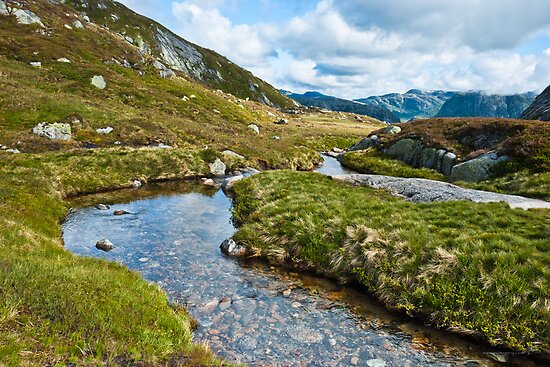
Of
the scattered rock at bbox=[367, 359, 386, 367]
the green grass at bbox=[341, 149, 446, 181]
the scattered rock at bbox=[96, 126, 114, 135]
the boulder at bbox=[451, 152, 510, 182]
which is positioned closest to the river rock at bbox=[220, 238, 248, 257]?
the scattered rock at bbox=[367, 359, 386, 367]

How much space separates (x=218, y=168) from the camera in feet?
135

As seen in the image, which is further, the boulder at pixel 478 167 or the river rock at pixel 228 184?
the boulder at pixel 478 167

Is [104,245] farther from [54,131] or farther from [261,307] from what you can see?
[54,131]

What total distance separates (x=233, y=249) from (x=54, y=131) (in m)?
37.6

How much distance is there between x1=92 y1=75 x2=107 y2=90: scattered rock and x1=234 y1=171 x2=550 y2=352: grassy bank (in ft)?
195

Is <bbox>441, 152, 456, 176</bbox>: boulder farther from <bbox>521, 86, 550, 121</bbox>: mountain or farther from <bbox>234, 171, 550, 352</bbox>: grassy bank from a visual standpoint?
<bbox>521, 86, 550, 121</bbox>: mountain

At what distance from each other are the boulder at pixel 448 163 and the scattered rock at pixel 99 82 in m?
64.0

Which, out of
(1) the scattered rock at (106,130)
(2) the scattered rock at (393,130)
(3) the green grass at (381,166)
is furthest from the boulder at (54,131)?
(2) the scattered rock at (393,130)

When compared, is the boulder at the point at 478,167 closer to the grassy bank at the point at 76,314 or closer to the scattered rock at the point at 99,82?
the grassy bank at the point at 76,314

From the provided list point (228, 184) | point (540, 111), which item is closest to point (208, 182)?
point (228, 184)

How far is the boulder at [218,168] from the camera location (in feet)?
132

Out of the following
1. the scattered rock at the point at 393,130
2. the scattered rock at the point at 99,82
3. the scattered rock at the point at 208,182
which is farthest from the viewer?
the scattered rock at the point at 99,82

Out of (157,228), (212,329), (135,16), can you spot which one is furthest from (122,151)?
(135,16)

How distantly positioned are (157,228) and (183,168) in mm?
17527
